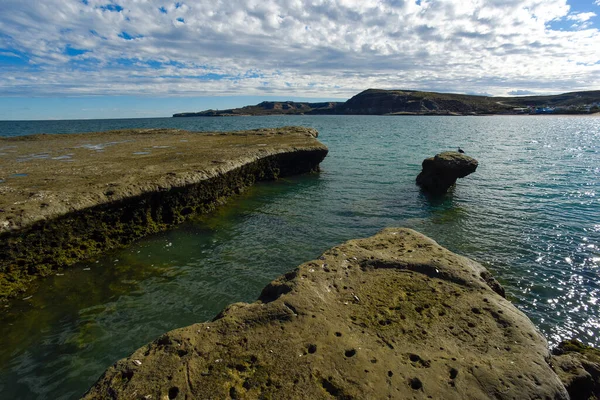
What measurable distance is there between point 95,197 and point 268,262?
688 centimetres

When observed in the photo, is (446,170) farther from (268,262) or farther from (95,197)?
(95,197)

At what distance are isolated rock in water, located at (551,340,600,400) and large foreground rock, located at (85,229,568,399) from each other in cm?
59

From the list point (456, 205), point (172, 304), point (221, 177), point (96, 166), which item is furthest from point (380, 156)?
point (172, 304)

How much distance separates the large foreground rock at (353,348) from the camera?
14.4 ft

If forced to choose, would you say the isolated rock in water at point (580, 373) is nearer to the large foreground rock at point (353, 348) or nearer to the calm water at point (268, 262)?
the large foreground rock at point (353, 348)

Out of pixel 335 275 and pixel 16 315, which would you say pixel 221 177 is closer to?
pixel 16 315

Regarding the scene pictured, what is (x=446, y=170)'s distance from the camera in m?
20.9

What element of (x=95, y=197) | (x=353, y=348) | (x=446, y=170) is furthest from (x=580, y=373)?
(x=446, y=170)

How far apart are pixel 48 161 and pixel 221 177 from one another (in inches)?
411

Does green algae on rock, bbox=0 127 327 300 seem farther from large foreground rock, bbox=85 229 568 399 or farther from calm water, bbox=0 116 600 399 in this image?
large foreground rock, bbox=85 229 568 399

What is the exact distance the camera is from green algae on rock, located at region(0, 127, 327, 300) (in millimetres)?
10117

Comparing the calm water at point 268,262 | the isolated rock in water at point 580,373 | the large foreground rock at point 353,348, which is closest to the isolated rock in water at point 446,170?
the calm water at point 268,262

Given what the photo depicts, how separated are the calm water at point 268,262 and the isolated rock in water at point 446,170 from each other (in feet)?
3.27

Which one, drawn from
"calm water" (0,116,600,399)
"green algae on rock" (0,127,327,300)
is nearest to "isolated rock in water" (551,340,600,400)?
"calm water" (0,116,600,399)
